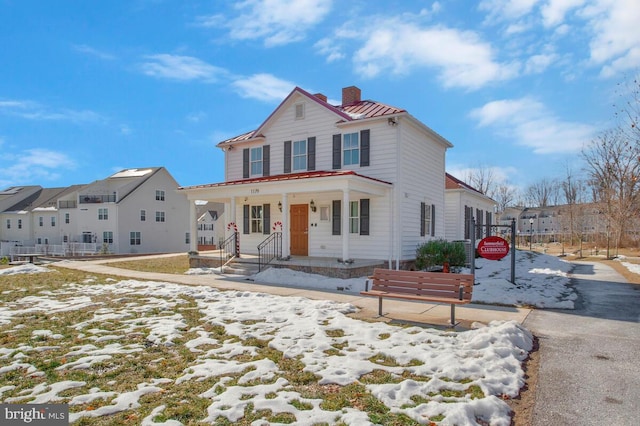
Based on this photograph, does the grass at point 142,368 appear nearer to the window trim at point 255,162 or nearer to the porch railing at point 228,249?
the porch railing at point 228,249

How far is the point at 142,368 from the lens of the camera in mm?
4941

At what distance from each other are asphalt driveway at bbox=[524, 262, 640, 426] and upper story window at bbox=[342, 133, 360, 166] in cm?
944

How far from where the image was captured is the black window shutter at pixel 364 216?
15.8 meters

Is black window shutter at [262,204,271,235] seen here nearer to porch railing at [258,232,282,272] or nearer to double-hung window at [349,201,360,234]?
porch railing at [258,232,282,272]

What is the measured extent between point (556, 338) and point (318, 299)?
16.3 feet

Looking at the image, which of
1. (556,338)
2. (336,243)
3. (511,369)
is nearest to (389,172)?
(336,243)

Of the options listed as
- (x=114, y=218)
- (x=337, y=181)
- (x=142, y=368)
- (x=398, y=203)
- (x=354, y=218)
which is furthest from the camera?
(x=114, y=218)

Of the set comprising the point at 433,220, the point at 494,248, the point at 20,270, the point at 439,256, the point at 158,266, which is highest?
the point at 433,220

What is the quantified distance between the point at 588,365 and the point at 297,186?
10669 millimetres

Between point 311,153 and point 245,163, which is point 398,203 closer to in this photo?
point 311,153

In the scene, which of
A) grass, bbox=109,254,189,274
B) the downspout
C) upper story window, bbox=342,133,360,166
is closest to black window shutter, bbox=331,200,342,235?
upper story window, bbox=342,133,360,166

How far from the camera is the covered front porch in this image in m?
13.9

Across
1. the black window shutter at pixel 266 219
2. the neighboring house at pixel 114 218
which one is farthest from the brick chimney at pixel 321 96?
the neighboring house at pixel 114 218

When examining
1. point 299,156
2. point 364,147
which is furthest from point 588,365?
point 299,156
